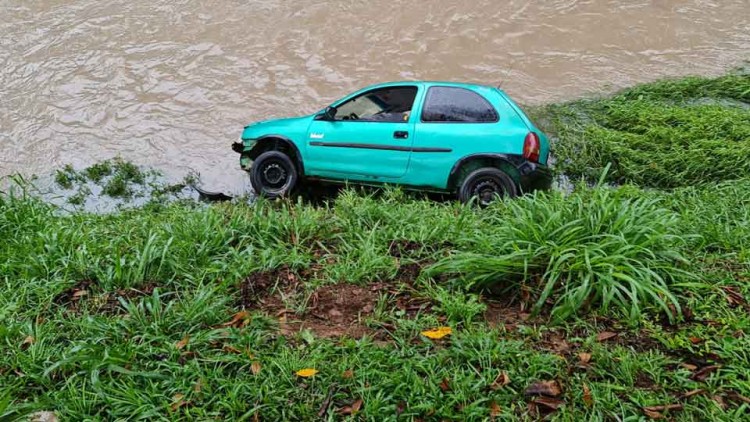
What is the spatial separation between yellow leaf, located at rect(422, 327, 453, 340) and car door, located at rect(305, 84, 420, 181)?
3.83 metres

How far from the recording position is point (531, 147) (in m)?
6.57

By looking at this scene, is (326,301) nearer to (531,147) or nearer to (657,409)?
(657,409)

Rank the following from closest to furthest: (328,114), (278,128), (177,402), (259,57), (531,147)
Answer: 1. (177,402)
2. (531,147)
3. (328,114)
4. (278,128)
5. (259,57)

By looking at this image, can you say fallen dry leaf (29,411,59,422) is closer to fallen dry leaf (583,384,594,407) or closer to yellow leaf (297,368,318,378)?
yellow leaf (297,368,318,378)

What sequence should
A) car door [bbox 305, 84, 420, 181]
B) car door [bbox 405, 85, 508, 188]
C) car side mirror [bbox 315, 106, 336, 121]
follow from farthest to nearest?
car side mirror [bbox 315, 106, 336, 121] → car door [bbox 305, 84, 420, 181] → car door [bbox 405, 85, 508, 188]

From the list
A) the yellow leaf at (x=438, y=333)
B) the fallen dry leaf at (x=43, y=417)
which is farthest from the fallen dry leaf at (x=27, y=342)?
the yellow leaf at (x=438, y=333)

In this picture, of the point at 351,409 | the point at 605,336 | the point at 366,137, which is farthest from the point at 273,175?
the point at 605,336

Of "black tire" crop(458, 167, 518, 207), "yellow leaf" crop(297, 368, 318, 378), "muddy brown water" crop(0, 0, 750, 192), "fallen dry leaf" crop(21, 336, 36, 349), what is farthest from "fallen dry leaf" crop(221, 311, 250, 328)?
A: "muddy brown water" crop(0, 0, 750, 192)

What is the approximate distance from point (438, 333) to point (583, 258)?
3.33 feet

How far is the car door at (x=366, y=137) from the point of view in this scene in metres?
6.98

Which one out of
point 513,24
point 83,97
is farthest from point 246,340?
point 513,24

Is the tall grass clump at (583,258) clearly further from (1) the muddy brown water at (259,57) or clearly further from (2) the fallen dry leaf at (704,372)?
(1) the muddy brown water at (259,57)

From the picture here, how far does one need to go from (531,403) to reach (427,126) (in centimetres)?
449

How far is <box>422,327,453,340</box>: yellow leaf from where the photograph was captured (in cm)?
329
